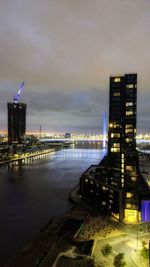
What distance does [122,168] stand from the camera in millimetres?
24109

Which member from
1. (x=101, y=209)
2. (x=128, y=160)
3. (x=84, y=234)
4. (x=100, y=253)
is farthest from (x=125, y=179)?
(x=100, y=253)

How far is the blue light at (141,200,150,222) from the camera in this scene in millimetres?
19719

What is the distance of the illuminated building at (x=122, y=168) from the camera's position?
67.9 feet

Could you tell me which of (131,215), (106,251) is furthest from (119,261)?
(131,215)

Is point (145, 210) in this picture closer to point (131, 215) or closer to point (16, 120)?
point (131, 215)

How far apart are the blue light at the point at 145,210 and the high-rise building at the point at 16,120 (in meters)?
144

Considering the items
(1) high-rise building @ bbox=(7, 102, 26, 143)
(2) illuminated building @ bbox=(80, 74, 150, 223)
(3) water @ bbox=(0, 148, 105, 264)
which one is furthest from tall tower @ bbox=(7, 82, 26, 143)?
(2) illuminated building @ bbox=(80, 74, 150, 223)

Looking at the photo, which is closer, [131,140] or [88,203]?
[131,140]

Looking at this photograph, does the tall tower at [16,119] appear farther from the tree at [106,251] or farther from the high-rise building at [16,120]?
the tree at [106,251]

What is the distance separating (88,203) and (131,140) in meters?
7.42

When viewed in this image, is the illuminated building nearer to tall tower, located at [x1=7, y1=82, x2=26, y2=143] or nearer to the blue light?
the blue light

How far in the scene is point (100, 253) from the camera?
1431 cm

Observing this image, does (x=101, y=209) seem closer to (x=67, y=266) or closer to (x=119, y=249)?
(x=119, y=249)

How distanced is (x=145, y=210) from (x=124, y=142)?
6406 mm
